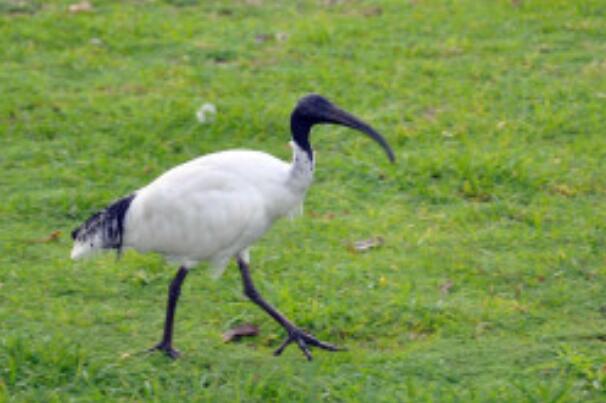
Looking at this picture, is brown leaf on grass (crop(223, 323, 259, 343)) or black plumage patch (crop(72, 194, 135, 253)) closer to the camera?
black plumage patch (crop(72, 194, 135, 253))

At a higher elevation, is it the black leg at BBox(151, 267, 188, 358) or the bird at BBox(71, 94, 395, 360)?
the bird at BBox(71, 94, 395, 360)

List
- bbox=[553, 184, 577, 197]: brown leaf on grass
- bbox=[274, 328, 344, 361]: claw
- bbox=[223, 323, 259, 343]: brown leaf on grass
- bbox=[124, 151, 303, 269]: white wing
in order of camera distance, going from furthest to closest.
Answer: bbox=[553, 184, 577, 197]: brown leaf on grass, bbox=[223, 323, 259, 343]: brown leaf on grass, bbox=[274, 328, 344, 361]: claw, bbox=[124, 151, 303, 269]: white wing

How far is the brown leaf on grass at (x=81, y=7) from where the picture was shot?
10.4 meters

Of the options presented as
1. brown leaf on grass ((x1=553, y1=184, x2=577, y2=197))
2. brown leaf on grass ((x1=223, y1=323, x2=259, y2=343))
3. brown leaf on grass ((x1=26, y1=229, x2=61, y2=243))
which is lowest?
brown leaf on grass ((x1=223, y1=323, x2=259, y2=343))

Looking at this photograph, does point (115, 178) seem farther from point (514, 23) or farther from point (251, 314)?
point (514, 23)

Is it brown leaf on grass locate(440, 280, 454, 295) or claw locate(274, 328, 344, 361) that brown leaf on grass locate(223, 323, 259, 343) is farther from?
brown leaf on grass locate(440, 280, 454, 295)

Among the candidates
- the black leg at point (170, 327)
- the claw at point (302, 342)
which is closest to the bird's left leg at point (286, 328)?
the claw at point (302, 342)

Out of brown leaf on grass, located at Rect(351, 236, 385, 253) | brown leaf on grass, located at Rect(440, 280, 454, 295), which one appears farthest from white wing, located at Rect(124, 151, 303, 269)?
brown leaf on grass, located at Rect(351, 236, 385, 253)

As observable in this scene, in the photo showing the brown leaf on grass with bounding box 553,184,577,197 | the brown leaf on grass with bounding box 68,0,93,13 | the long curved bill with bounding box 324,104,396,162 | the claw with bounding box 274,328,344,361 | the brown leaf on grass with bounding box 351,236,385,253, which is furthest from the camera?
the brown leaf on grass with bounding box 68,0,93,13

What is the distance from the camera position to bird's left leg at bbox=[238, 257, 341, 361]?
5.65 meters

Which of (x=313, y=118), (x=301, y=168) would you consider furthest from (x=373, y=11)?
(x=301, y=168)

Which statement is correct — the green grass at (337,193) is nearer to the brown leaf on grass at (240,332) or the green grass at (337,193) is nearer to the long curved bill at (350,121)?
the brown leaf on grass at (240,332)

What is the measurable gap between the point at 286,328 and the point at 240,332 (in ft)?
0.97

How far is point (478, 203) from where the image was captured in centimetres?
728
